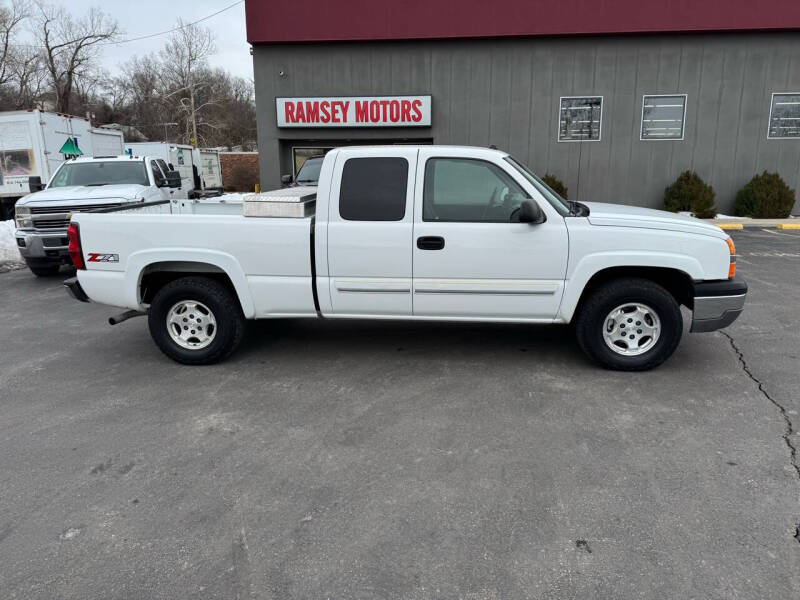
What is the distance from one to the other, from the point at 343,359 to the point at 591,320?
2.27 m

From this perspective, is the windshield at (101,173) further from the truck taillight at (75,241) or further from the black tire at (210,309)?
the black tire at (210,309)

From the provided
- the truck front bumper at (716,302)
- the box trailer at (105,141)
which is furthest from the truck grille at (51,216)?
the box trailer at (105,141)

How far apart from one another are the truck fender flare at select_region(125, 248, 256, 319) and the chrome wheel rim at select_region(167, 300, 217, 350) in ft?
1.27

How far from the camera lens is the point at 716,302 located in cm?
504

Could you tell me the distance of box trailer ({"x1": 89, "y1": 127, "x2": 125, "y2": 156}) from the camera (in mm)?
18938

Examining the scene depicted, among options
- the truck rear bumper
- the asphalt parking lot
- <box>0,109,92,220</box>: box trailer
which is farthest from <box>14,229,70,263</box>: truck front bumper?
<box>0,109,92,220</box>: box trailer

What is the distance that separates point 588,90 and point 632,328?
41.5ft

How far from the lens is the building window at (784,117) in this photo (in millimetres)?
15772

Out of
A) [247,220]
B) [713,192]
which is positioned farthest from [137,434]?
[713,192]

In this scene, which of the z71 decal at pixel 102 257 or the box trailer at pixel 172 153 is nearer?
the z71 decal at pixel 102 257

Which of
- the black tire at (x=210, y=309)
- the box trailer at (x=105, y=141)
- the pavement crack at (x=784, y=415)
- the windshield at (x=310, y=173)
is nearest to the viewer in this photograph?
the pavement crack at (x=784, y=415)

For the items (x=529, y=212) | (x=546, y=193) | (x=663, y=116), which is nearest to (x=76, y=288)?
(x=529, y=212)

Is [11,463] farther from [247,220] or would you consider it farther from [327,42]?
[327,42]

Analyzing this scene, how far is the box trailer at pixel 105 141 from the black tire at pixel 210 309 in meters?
15.8
